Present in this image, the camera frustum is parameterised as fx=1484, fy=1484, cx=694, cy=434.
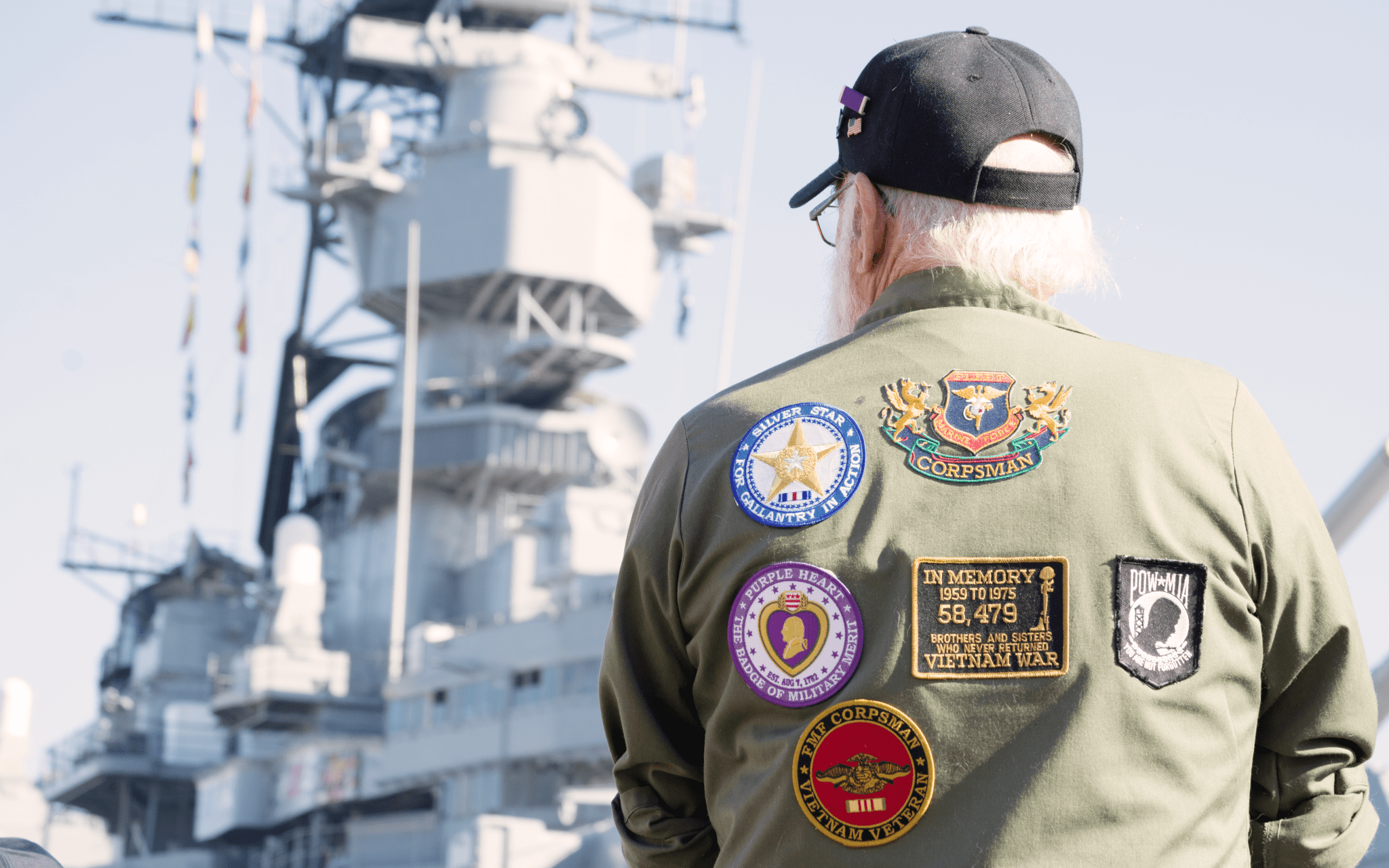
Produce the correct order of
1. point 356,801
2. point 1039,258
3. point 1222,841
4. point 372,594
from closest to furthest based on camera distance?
1. point 1222,841
2. point 1039,258
3. point 356,801
4. point 372,594

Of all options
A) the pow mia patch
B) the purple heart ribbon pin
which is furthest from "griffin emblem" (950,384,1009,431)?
the purple heart ribbon pin

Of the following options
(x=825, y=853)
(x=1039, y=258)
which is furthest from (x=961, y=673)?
(x=1039, y=258)

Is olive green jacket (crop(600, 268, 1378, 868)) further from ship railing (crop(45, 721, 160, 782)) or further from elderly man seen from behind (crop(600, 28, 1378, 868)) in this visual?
ship railing (crop(45, 721, 160, 782))

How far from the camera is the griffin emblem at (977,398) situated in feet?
6.05

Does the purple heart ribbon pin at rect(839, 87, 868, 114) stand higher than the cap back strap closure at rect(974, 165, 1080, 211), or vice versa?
the purple heart ribbon pin at rect(839, 87, 868, 114)

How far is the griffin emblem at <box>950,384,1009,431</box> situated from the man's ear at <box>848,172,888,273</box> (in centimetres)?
35

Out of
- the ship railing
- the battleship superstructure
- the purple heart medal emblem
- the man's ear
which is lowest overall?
the ship railing

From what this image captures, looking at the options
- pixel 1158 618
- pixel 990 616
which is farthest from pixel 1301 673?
pixel 990 616

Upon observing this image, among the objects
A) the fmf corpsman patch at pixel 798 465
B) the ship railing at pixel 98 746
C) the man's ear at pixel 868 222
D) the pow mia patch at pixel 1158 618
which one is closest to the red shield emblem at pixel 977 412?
the fmf corpsman patch at pixel 798 465

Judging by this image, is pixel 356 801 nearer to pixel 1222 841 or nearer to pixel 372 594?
pixel 372 594

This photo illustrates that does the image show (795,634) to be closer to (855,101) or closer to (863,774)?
(863,774)

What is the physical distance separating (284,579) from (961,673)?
1236 inches

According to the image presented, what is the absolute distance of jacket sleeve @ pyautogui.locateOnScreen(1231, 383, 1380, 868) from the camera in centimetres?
183

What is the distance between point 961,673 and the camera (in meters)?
1.73
